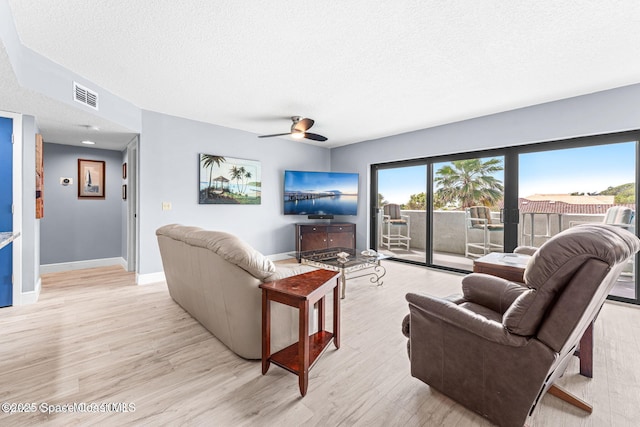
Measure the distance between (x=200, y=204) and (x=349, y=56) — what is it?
324 centimetres

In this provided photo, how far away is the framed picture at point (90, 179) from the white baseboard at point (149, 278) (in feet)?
7.18

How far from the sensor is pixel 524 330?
123 cm

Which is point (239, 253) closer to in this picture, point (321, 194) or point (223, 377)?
point (223, 377)

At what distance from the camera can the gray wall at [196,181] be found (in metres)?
3.98

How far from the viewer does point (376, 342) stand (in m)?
2.29

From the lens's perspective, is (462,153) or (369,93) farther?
(462,153)

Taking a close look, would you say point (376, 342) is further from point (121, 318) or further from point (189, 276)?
point (121, 318)

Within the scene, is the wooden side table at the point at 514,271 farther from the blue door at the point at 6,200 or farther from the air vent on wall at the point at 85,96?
the blue door at the point at 6,200

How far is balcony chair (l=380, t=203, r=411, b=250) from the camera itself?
225 inches

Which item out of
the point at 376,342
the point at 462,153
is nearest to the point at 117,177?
the point at 376,342

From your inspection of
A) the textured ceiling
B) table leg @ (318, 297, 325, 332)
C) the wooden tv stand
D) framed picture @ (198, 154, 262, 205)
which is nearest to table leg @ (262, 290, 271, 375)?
table leg @ (318, 297, 325, 332)

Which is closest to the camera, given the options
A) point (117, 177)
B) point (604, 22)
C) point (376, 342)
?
point (604, 22)

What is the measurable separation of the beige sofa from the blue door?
7.49 feet

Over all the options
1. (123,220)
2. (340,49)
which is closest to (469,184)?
(340,49)
